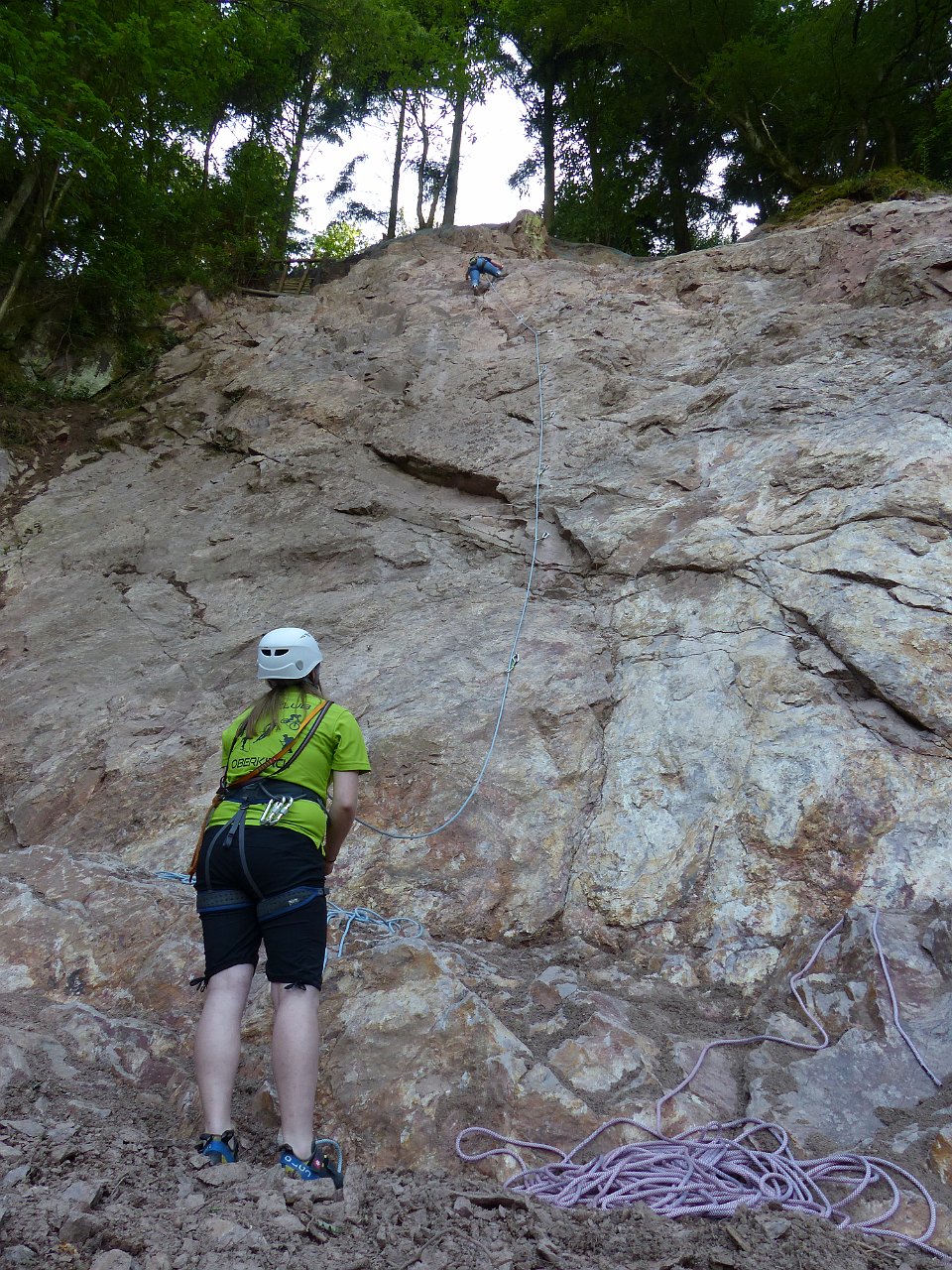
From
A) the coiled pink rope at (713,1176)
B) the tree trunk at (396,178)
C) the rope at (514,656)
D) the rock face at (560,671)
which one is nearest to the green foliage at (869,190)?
the rock face at (560,671)

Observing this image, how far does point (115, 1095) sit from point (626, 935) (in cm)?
184

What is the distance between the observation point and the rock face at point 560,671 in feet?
8.66

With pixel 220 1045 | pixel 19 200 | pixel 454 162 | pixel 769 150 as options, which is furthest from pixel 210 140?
pixel 220 1045

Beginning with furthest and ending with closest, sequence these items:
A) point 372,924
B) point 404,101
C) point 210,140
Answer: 1. point 404,101
2. point 210,140
3. point 372,924

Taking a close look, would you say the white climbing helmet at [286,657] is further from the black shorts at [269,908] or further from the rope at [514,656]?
the rope at [514,656]

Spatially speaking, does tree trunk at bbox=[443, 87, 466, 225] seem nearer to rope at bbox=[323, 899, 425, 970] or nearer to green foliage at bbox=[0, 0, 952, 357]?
green foliage at bbox=[0, 0, 952, 357]

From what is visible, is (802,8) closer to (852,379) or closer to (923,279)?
(923,279)

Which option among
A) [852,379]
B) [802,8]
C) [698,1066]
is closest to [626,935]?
[698,1066]

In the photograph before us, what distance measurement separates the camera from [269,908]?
219 cm

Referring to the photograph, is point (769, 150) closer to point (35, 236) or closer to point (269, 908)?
point (35, 236)

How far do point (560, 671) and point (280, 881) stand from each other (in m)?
2.42

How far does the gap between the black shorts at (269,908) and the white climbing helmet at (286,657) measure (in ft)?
1.61

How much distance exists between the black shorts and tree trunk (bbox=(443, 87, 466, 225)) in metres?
13.1

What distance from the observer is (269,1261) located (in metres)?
1.56
